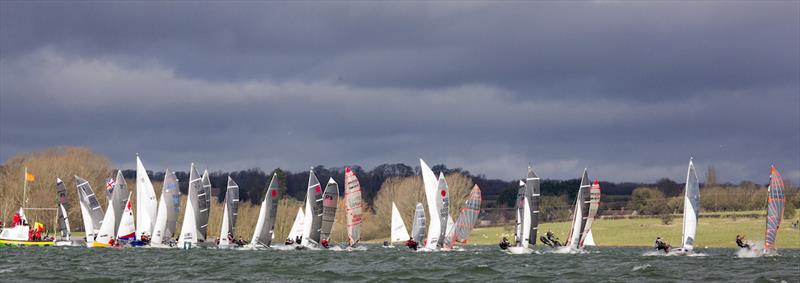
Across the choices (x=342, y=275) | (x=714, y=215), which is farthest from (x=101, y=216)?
(x=714, y=215)

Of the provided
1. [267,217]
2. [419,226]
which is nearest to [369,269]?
[267,217]

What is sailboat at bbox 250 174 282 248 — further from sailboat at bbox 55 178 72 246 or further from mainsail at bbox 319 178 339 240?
sailboat at bbox 55 178 72 246

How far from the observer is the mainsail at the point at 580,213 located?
326 feet

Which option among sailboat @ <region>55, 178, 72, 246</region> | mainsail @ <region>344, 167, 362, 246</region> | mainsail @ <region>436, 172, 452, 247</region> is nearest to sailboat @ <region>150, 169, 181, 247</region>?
sailboat @ <region>55, 178, 72, 246</region>

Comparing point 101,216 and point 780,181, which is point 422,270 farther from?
point 101,216

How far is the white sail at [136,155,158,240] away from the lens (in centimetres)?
10919

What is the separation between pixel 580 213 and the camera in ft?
329

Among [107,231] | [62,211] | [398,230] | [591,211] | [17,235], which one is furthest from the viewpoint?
[398,230]

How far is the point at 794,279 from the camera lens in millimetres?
60281

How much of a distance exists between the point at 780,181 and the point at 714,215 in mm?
105224

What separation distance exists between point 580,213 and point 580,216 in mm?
303

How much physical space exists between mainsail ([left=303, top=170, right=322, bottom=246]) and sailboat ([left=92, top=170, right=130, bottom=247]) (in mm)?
19278

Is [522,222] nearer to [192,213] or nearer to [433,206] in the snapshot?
[433,206]

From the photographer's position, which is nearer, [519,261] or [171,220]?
[519,261]
